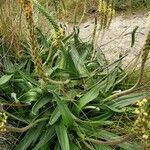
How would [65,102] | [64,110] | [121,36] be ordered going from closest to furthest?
[64,110], [65,102], [121,36]

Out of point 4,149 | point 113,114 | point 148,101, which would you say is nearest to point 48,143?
point 4,149

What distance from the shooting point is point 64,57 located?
408 cm

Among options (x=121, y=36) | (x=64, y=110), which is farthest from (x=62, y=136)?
(x=121, y=36)

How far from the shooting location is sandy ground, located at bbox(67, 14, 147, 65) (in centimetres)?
496

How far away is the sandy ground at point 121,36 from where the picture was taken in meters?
4.96

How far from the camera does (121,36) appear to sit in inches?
214

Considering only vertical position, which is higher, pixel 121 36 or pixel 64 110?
pixel 64 110

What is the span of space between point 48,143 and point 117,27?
2462 millimetres

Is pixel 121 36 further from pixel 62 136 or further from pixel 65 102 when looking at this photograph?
pixel 62 136

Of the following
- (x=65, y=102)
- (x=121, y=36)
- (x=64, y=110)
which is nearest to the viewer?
(x=64, y=110)

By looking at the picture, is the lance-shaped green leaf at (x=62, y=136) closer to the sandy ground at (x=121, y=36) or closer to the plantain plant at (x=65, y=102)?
the plantain plant at (x=65, y=102)

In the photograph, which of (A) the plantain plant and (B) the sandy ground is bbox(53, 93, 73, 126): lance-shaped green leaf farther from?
(B) the sandy ground

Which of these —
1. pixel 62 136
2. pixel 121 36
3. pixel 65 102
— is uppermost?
pixel 65 102

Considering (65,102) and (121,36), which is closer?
(65,102)
